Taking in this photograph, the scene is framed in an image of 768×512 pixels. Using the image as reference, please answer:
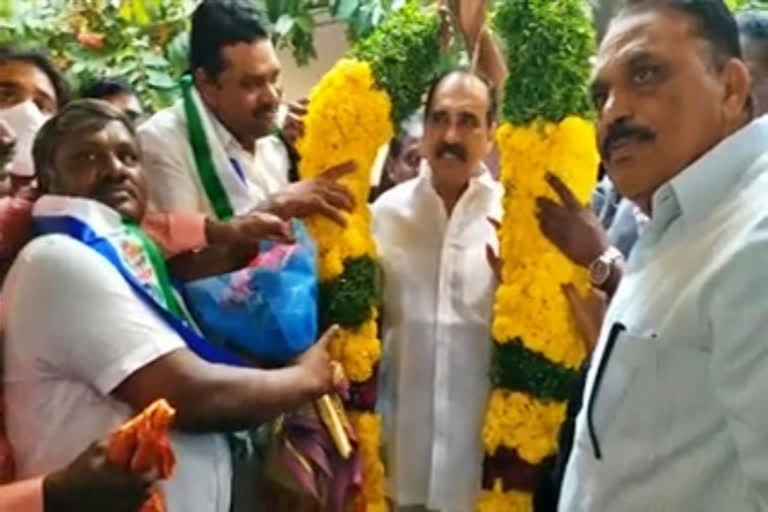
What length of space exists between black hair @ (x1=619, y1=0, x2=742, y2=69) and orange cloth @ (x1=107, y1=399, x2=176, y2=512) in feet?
2.55

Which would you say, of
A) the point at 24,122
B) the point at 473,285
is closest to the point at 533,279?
the point at 473,285

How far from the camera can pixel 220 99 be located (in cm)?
231

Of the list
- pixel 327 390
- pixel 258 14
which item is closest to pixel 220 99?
pixel 258 14

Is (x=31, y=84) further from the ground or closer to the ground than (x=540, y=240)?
further from the ground

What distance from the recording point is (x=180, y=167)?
7.08ft

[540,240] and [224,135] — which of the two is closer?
[540,240]

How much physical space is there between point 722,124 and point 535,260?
0.56 meters

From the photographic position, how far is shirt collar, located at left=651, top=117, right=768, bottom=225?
1.42m

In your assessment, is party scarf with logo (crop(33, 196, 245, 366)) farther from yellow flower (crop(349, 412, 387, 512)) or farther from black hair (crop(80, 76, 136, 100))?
black hair (crop(80, 76, 136, 100))

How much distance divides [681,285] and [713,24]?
0.35 m

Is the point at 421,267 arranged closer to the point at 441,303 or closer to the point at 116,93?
the point at 441,303

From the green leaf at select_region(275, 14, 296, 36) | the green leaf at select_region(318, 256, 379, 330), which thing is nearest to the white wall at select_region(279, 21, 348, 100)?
the green leaf at select_region(275, 14, 296, 36)

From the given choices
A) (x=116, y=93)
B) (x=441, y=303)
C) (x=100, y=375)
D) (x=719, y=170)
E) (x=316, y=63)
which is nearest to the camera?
(x=719, y=170)

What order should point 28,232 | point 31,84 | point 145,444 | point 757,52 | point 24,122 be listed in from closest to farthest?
point 145,444 < point 28,232 < point 757,52 < point 24,122 < point 31,84
